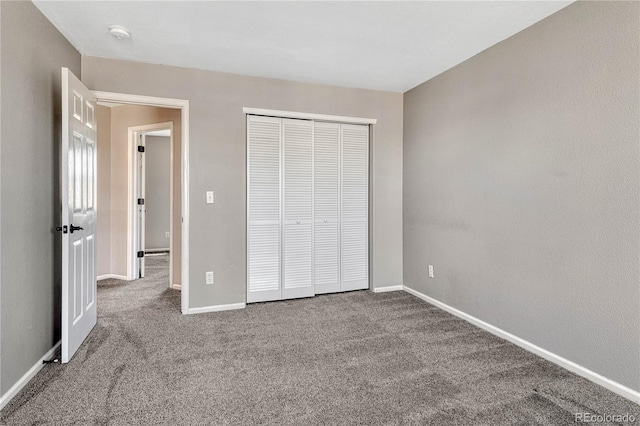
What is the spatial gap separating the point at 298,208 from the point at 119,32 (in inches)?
85.7

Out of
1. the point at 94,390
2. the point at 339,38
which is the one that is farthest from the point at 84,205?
the point at 339,38

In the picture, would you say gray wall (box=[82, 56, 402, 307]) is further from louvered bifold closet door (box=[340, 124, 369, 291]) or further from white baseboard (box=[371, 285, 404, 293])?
white baseboard (box=[371, 285, 404, 293])

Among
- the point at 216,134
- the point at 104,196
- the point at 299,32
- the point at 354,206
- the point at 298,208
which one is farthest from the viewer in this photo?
the point at 104,196

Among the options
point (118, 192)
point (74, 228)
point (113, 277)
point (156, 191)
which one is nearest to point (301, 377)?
point (74, 228)

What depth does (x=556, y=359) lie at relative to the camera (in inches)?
87.5

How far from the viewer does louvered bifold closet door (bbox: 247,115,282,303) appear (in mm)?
3418

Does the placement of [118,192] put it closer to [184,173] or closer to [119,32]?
[184,173]

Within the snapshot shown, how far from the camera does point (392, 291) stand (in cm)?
393

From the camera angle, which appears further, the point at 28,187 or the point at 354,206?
the point at 354,206

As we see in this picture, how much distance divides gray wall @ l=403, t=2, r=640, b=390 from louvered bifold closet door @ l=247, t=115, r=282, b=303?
5.65 feet

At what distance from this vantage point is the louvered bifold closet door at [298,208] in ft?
11.7

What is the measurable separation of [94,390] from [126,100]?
2386mm

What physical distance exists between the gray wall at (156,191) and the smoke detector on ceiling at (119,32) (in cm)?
446

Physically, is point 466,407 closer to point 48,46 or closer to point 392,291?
point 392,291
